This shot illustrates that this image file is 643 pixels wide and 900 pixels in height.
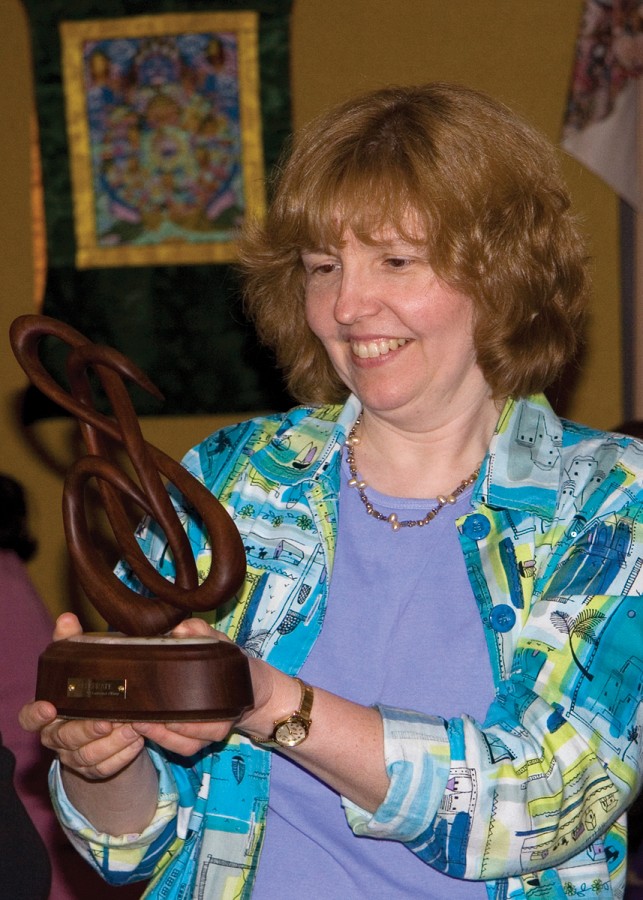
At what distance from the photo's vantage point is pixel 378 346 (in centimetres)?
172

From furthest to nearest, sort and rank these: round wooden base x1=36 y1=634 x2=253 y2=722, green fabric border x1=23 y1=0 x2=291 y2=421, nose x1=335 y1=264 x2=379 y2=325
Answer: green fabric border x1=23 y1=0 x2=291 y2=421 → nose x1=335 y1=264 x2=379 y2=325 → round wooden base x1=36 y1=634 x2=253 y2=722

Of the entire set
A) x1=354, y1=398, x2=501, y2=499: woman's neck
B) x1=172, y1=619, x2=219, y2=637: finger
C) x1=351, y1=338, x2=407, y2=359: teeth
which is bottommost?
x1=172, y1=619, x2=219, y2=637: finger

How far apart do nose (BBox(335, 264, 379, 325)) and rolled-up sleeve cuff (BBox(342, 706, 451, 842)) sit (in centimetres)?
54

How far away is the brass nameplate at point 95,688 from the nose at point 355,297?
59 cm

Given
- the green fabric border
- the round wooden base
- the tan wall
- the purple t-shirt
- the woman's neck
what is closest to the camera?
the round wooden base

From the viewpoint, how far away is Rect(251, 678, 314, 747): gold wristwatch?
1.43 metres

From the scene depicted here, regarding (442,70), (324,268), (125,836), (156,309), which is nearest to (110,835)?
(125,836)

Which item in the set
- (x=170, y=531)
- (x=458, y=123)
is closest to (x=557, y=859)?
(x=170, y=531)

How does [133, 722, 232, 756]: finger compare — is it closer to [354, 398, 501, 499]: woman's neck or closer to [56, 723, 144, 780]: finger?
[56, 723, 144, 780]: finger

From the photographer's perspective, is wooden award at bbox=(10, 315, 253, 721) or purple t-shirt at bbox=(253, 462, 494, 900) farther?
purple t-shirt at bbox=(253, 462, 494, 900)

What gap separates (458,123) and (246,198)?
7.66 ft

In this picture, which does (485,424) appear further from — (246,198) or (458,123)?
(246,198)

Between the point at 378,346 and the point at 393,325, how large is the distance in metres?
0.04

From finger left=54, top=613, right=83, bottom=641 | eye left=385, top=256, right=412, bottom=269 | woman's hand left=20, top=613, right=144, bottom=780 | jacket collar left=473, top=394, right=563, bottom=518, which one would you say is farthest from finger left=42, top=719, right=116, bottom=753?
eye left=385, top=256, right=412, bottom=269
